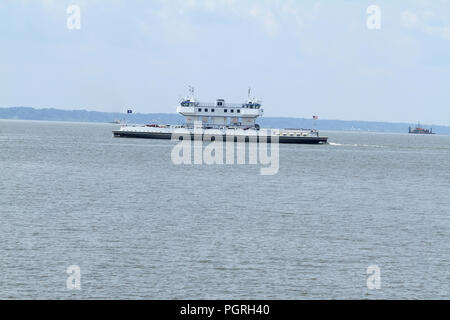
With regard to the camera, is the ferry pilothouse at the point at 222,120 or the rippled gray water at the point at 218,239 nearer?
the rippled gray water at the point at 218,239

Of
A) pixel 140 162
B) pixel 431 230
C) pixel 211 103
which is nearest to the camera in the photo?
pixel 431 230

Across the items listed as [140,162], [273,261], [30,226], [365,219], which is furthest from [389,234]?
[140,162]

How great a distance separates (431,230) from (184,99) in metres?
111

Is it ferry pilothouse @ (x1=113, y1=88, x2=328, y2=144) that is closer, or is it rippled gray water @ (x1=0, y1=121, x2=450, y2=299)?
rippled gray water @ (x1=0, y1=121, x2=450, y2=299)

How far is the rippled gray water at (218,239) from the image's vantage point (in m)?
25.3

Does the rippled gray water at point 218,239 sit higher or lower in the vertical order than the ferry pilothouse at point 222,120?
lower

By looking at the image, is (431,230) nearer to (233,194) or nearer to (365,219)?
(365,219)

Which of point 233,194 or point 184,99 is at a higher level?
point 184,99

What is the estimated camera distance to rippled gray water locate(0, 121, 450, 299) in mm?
25328

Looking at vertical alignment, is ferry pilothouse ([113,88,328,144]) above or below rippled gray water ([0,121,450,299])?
above

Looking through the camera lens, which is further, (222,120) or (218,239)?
(222,120)

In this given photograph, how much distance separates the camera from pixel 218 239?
111ft

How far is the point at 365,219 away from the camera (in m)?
42.5

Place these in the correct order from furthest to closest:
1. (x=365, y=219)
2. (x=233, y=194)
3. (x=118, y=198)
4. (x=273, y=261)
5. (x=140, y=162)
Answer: (x=140, y=162), (x=233, y=194), (x=118, y=198), (x=365, y=219), (x=273, y=261)
